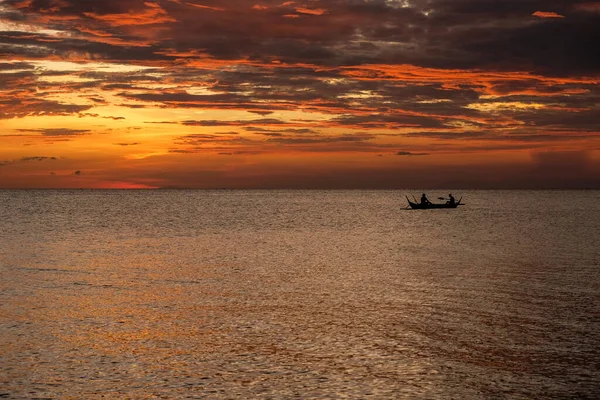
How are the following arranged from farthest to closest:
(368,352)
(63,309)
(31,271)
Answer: (31,271), (63,309), (368,352)

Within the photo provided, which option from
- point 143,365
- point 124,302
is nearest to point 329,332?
point 143,365

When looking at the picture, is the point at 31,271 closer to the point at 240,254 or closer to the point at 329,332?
the point at 240,254

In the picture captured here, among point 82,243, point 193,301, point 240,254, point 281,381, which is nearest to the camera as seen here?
point 281,381

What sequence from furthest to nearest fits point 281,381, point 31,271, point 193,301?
point 31,271 → point 193,301 → point 281,381

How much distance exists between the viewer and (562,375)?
20.1 meters

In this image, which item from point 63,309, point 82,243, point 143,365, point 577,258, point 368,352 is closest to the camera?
point 143,365

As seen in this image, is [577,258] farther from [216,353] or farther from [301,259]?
[216,353]

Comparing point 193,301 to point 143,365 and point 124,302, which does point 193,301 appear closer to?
point 124,302

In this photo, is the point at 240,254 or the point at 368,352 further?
the point at 240,254

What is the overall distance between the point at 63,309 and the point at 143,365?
35.0 feet

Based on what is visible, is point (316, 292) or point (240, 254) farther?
point (240, 254)

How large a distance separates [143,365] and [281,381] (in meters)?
4.90

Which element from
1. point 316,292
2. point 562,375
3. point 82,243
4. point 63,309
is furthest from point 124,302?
point 82,243

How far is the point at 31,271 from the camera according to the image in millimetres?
43094
